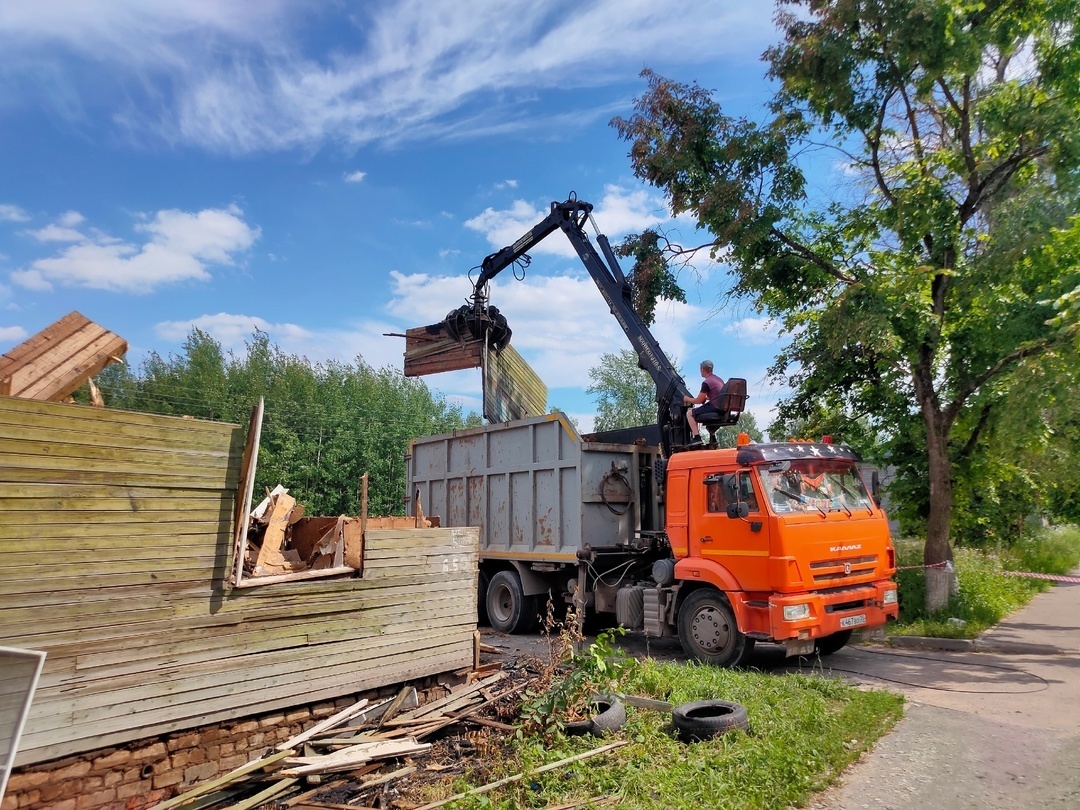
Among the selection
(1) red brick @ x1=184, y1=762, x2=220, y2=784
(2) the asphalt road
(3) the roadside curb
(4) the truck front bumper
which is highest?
(4) the truck front bumper

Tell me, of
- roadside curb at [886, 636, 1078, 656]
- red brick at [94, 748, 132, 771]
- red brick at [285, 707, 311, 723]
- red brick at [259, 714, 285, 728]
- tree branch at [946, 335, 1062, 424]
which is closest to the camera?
red brick at [94, 748, 132, 771]

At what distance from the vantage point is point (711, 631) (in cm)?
792

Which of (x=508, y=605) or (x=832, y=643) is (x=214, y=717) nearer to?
(x=508, y=605)

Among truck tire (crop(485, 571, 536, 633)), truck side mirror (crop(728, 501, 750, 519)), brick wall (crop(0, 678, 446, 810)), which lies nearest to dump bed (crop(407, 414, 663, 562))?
truck tire (crop(485, 571, 536, 633))

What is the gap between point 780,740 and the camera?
16.0 ft

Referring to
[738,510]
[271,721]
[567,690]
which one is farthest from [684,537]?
[271,721]

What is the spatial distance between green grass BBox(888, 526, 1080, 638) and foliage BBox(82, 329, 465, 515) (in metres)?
17.7

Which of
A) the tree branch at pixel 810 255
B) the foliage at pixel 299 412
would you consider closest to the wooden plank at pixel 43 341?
the tree branch at pixel 810 255

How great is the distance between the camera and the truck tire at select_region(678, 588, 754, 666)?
25.0 ft

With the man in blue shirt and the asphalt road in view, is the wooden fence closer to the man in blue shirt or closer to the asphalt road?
the asphalt road

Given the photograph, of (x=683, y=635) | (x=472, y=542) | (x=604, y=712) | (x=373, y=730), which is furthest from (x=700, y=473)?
(x=373, y=730)

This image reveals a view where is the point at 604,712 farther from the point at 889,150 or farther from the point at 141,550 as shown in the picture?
the point at 889,150

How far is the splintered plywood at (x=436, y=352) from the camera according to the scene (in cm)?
1269

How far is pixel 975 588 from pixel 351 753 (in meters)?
10.4
